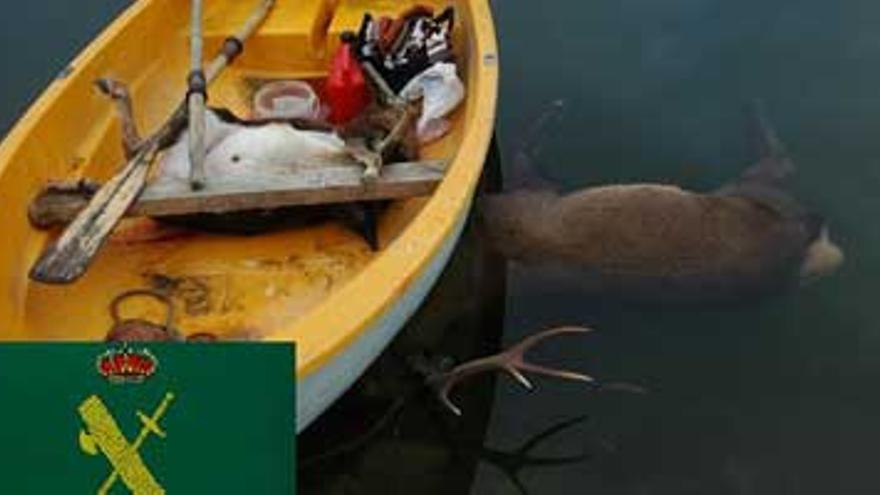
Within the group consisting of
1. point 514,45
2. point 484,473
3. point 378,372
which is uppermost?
point 514,45

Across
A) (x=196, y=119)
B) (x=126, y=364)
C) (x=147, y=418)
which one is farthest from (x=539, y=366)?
(x=126, y=364)

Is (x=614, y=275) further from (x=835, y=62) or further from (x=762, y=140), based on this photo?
(x=835, y=62)

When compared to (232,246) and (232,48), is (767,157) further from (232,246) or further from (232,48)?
(232,246)

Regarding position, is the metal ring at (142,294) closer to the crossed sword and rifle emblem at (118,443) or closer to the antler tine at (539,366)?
the antler tine at (539,366)

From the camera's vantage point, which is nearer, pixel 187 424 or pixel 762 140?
pixel 187 424

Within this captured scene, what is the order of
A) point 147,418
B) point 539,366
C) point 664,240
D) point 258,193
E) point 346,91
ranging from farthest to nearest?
point 664,240 → point 346,91 → point 539,366 → point 258,193 → point 147,418

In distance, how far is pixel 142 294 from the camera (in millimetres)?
6707

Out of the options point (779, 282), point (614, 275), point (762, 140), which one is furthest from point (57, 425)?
point (762, 140)

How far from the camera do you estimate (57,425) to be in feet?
14.5

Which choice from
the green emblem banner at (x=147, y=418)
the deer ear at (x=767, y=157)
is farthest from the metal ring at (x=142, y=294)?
the deer ear at (x=767, y=157)

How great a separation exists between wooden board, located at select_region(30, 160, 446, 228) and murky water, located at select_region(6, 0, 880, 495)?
3.13 ft

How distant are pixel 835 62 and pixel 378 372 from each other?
4876 mm

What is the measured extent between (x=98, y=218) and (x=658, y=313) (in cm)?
332

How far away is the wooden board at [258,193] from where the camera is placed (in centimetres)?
662
